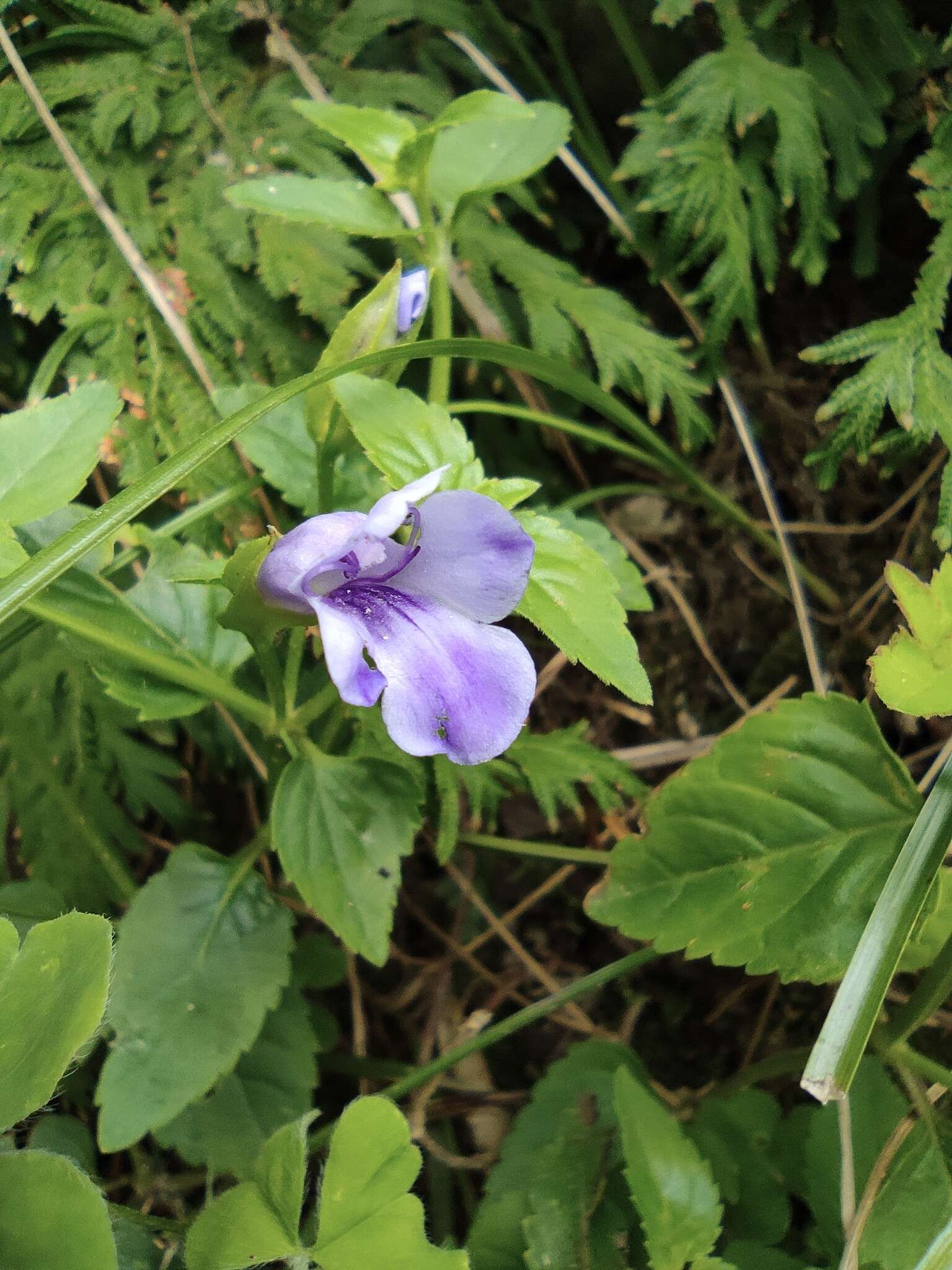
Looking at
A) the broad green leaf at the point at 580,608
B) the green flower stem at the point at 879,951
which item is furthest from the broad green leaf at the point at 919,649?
the broad green leaf at the point at 580,608

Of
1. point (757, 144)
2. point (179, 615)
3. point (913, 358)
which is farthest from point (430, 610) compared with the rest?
point (757, 144)

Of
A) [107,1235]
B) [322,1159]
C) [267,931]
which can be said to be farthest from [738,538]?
[107,1235]

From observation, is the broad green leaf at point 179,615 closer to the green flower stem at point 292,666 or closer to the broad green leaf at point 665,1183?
the green flower stem at point 292,666

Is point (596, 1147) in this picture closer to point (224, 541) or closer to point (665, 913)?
point (665, 913)

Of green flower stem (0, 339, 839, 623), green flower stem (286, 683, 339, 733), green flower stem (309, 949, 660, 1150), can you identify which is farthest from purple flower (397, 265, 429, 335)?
green flower stem (309, 949, 660, 1150)

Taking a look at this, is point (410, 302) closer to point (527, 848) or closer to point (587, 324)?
point (587, 324)

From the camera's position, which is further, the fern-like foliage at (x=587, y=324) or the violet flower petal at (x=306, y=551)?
the fern-like foliage at (x=587, y=324)
